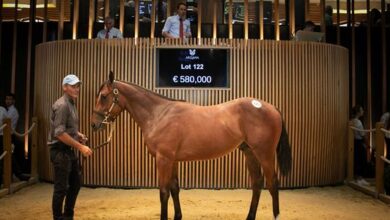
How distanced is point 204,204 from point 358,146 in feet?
10.5

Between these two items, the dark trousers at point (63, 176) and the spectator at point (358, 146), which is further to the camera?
the spectator at point (358, 146)

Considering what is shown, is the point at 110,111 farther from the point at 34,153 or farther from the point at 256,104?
the point at 34,153

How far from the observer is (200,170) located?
21.8 feet

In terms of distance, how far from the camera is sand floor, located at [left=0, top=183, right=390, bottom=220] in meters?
5.09

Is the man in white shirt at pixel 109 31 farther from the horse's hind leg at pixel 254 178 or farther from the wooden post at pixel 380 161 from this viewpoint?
the wooden post at pixel 380 161

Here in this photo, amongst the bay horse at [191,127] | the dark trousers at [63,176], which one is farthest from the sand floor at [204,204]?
the dark trousers at [63,176]

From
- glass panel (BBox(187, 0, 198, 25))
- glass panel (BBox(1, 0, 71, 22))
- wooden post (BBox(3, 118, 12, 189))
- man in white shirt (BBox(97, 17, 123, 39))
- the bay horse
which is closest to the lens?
the bay horse

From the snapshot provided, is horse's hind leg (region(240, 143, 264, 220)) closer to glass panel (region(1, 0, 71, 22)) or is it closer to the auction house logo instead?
the auction house logo

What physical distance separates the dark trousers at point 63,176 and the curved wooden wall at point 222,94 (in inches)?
102

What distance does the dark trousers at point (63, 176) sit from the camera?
148 inches

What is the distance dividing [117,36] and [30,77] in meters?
2.34

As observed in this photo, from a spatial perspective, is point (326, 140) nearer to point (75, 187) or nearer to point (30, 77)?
point (75, 187)

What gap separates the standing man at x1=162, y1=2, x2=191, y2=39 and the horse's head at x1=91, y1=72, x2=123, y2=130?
107 inches

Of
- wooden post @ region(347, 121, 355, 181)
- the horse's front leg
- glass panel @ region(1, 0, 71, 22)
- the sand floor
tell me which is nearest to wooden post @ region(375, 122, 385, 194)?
the sand floor
